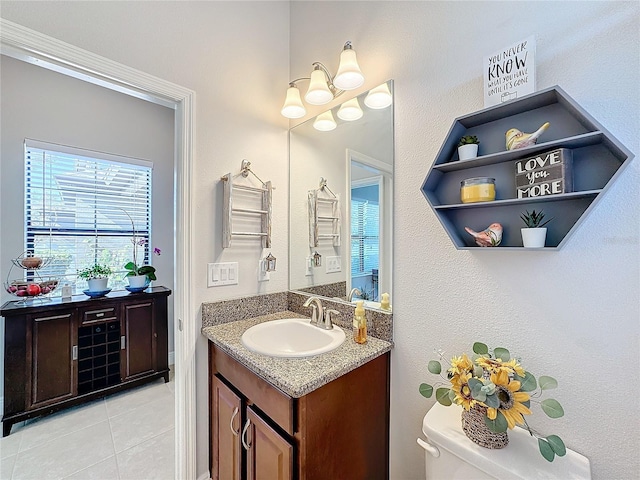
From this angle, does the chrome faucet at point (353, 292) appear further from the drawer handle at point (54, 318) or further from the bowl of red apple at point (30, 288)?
the bowl of red apple at point (30, 288)

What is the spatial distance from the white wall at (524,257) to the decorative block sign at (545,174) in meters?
0.13

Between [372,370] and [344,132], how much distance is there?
122 centimetres

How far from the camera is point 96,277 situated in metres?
2.34

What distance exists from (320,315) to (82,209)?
8.30 feet

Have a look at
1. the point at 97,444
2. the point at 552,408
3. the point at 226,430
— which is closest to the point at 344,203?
the point at 552,408

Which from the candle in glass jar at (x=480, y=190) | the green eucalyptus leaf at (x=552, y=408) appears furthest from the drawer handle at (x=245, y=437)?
the candle in glass jar at (x=480, y=190)

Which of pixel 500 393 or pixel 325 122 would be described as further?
pixel 325 122

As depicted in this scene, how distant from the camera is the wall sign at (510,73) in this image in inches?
34.7

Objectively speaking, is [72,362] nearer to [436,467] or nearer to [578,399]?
[436,467]

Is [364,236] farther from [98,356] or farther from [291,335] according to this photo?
[98,356]

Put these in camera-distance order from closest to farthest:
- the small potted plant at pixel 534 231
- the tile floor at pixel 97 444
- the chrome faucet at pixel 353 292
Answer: the small potted plant at pixel 534 231 < the chrome faucet at pixel 353 292 < the tile floor at pixel 97 444

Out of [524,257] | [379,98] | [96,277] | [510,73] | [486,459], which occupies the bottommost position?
[486,459]

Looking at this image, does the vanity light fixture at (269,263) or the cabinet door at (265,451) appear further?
the vanity light fixture at (269,263)

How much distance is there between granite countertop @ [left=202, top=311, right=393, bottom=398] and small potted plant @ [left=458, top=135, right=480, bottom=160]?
0.84m
